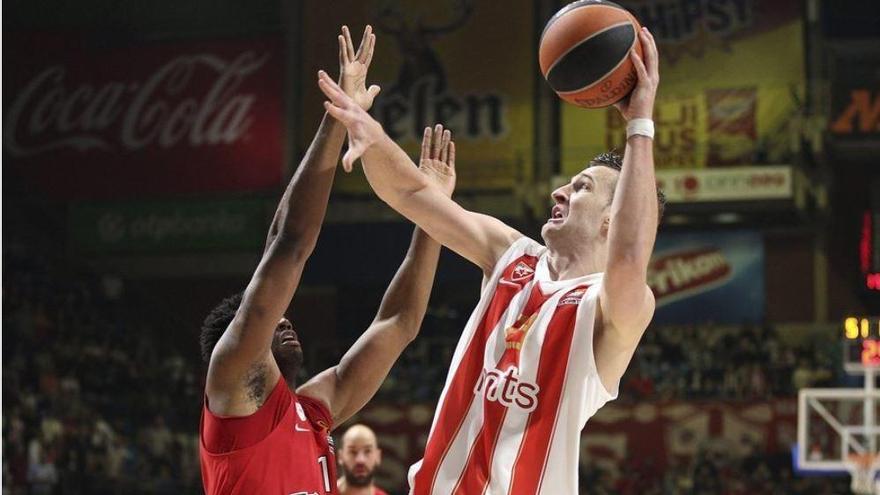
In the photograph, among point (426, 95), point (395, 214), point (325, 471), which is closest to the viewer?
point (325, 471)

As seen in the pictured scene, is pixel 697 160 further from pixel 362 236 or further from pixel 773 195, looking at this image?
pixel 362 236

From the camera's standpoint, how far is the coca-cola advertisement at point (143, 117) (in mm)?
23500

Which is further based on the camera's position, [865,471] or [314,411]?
[865,471]

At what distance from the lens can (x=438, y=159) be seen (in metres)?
4.57

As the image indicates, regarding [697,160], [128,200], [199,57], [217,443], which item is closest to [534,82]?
[697,160]

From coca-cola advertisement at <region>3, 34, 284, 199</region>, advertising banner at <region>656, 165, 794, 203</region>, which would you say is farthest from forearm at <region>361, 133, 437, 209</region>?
coca-cola advertisement at <region>3, 34, 284, 199</region>

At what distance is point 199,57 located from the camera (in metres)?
23.9

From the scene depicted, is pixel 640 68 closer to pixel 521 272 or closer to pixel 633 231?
pixel 633 231

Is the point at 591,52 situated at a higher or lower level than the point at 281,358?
higher

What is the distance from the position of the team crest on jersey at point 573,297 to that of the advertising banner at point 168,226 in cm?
1912

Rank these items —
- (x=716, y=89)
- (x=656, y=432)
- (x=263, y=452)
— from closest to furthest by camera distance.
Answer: (x=263, y=452)
(x=656, y=432)
(x=716, y=89)

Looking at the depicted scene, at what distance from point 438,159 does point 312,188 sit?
24.4 inches

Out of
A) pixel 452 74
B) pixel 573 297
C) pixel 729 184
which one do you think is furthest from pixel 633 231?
pixel 452 74

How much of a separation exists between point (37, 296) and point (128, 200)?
2.46 m
